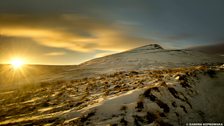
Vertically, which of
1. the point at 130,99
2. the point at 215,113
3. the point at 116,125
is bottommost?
the point at 215,113

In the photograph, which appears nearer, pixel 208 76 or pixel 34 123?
pixel 34 123

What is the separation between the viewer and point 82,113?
9195 mm

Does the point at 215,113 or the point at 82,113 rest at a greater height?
the point at 82,113

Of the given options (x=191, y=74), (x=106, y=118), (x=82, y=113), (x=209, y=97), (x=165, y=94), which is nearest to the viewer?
(x=106, y=118)

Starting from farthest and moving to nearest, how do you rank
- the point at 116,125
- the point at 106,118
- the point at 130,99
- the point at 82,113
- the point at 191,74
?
the point at 191,74, the point at 130,99, the point at 82,113, the point at 106,118, the point at 116,125

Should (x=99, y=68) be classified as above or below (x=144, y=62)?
below

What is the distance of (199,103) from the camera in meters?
11.1

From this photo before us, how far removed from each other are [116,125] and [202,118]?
4802 millimetres

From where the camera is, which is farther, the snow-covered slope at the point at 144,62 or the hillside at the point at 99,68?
the snow-covered slope at the point at 144,62

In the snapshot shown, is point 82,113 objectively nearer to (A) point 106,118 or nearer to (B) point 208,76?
(A) point 106,118

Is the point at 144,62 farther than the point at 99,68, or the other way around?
the point at 144,62

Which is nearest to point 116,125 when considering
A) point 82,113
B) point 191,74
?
point 82,113

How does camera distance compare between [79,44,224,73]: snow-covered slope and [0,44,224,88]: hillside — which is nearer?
[0,44,224,88]: hillside

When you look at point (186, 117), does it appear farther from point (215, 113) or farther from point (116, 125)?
point (116, 125)
